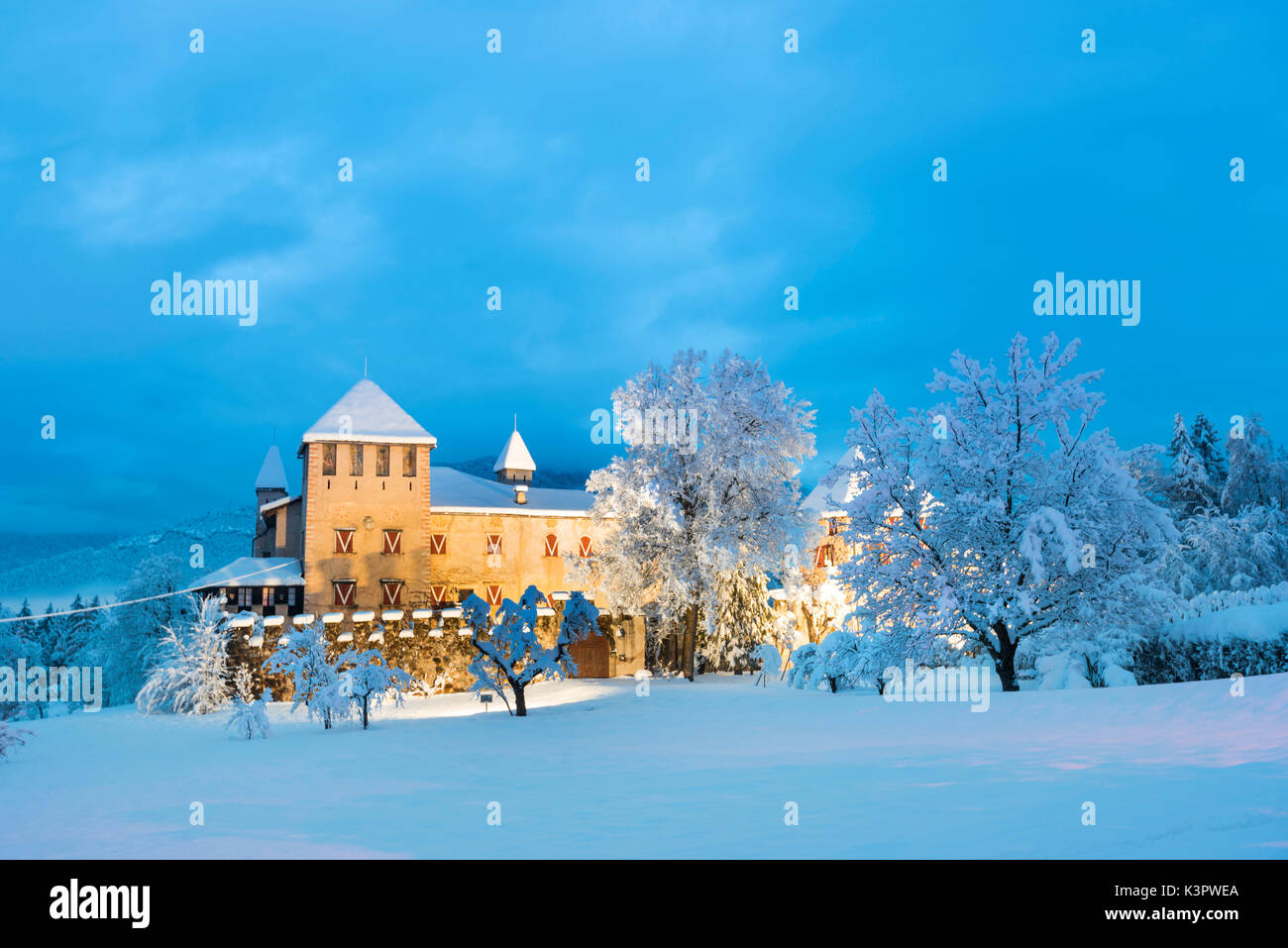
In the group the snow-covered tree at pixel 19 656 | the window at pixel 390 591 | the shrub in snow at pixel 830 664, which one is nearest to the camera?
the shrub in snow at pixel 830 664

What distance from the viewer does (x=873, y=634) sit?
22.9 m

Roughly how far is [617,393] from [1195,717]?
22.0 m

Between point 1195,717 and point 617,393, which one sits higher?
point 617,393

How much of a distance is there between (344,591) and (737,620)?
14781 millimetres

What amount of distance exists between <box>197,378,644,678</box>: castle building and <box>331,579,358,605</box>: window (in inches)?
1.6

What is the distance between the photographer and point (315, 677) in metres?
22.2

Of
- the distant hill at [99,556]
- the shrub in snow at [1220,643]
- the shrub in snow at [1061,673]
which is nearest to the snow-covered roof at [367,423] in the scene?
the shrub in snow at [1061,673]

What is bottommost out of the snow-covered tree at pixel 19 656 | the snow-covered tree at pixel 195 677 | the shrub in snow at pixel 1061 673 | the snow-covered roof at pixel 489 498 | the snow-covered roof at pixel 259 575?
the snow-covered tree at pixel 19 656

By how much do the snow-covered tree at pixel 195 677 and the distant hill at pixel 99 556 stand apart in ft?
353

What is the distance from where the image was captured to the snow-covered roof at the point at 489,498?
38.1 metres

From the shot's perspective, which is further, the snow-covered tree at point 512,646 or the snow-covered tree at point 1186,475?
the snow-covered tree at point 1186,475

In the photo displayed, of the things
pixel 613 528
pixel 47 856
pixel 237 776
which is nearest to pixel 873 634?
pixel 613 528

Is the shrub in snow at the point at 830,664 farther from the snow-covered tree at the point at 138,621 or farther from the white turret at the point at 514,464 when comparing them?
the snow-covered tree at the point at 138,621

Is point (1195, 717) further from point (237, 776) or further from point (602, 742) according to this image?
point (237, 776)
